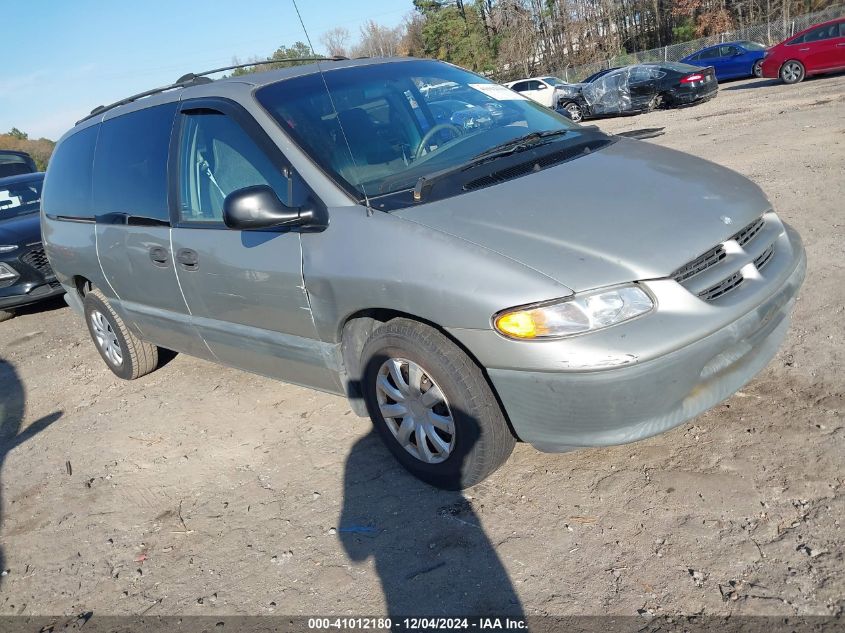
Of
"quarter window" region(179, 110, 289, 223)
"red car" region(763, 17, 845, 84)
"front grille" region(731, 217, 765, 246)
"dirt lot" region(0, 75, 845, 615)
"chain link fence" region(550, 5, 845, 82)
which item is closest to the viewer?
"dirt lot" region(0, 75, 845, 615)

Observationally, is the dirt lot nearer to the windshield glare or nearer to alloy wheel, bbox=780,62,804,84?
the windshield glare

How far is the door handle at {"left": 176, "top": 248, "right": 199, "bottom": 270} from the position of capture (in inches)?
143

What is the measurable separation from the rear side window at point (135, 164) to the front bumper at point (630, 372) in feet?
7.71

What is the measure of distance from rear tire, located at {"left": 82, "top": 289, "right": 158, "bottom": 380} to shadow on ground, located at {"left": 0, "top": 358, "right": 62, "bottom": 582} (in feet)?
1.89

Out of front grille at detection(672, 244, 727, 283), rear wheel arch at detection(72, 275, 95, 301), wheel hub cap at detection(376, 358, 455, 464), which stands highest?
rear wheel arch at detection(72, 275, 95, 301)

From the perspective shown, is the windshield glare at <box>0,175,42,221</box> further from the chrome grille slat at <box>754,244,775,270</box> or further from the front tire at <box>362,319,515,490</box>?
the chrome grille slat at <box>754,244,775,270</box>

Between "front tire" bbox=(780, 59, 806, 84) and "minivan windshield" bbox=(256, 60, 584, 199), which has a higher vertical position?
"minivan windshield" bbox=(256, 60, 584, 199)

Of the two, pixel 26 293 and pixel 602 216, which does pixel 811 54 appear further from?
pixel 26 293

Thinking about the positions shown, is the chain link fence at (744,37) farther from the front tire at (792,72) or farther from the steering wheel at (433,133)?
the steering wheel at (433,133)

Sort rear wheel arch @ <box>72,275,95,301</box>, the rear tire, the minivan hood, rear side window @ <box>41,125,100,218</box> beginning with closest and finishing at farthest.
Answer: the minivan hood, rear side window @ <box>41,125,100,218</box>, the rear tire, rear wheel arch @ <box>72,275,95,301</box>

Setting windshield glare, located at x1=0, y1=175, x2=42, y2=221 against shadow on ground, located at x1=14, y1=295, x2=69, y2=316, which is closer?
shadow on ground, located at x1=14, y1=295, x2=69, y2=316

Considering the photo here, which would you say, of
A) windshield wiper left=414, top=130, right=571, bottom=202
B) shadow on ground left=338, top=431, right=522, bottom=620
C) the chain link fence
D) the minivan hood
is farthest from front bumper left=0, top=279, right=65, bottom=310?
the chain link fence

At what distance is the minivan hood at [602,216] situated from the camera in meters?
2.48

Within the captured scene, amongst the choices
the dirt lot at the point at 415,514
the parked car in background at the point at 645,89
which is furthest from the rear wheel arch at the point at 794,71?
the dirt lot at the point at 415,514
